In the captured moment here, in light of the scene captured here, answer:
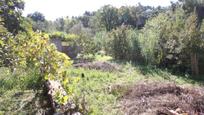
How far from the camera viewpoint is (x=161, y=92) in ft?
27.8

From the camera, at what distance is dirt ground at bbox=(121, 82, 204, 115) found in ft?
21.9

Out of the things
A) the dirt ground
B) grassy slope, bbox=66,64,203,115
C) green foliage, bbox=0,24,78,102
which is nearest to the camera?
green foliage, bbox=0,24,78,102

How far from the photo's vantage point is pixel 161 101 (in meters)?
7.27

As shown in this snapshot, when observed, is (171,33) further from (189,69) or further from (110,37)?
(110,37)

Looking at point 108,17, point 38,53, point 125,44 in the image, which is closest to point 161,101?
point 38,53

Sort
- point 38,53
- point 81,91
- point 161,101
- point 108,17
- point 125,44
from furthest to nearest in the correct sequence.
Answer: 1. point 108,17
2. point 125,44
3. point 81,91
4. point 161,101
5. point 38,53

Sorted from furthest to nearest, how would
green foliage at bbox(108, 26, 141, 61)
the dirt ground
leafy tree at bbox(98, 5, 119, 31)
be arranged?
leafy tree at bbox(98, 5, 119, 31)
green foliage at bbox(108, 26, 141, 61)
the dirt ground

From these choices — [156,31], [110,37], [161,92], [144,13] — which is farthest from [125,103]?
[144,13]

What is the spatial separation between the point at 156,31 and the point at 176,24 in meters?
1.11

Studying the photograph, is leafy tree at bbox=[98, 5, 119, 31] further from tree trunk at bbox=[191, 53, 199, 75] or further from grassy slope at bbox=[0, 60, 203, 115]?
grassy slope at bbox=[0, 60, 203, 115]

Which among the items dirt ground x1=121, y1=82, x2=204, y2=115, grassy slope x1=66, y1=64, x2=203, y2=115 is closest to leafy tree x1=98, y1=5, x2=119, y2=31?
grassy slope x1=66, y1=64, x2=203, y2=115

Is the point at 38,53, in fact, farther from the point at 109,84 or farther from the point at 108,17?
the point at 108,17

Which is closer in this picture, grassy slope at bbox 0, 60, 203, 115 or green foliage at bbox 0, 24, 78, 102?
green foliage at bbox 0, 24, 78, 102

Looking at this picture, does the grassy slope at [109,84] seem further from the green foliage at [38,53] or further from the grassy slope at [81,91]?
the green foliage at [38,53]
